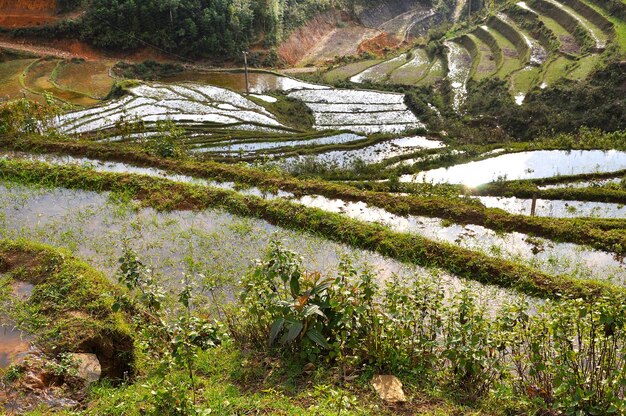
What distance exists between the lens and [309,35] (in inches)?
1390

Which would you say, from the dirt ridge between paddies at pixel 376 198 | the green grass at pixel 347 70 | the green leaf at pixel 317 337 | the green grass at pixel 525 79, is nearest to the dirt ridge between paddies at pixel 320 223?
the dirt ridge between paddies at pixel 376 198

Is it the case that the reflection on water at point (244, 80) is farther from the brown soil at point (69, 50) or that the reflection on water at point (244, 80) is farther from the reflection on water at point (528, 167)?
the reflection on water at point (528, 167)

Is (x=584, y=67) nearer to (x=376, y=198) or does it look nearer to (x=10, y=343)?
(x=376, y=198)

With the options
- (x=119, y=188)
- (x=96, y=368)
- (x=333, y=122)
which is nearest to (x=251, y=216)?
(x=119, y=188)

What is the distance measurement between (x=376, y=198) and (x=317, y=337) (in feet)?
16.7

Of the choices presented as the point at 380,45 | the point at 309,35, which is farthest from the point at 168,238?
the point at 380,45

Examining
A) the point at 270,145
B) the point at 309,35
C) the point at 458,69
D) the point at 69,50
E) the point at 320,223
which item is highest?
the point at 309,35

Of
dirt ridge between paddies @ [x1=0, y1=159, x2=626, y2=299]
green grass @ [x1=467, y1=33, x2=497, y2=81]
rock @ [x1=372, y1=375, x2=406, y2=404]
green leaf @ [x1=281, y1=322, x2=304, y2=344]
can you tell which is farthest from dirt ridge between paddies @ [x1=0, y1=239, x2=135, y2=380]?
green grass @ [x1=467, y1=33, x2=497, y2=81]

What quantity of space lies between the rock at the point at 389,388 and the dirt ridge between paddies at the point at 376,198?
4756 millimetres

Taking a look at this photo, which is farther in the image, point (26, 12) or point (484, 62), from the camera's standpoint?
point (26, 12)

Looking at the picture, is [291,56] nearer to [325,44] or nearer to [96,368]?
[325,44]

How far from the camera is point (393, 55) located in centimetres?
3297

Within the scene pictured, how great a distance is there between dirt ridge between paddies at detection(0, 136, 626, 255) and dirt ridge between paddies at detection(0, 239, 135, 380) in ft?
14.3

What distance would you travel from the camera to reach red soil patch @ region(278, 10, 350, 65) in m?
32.4
